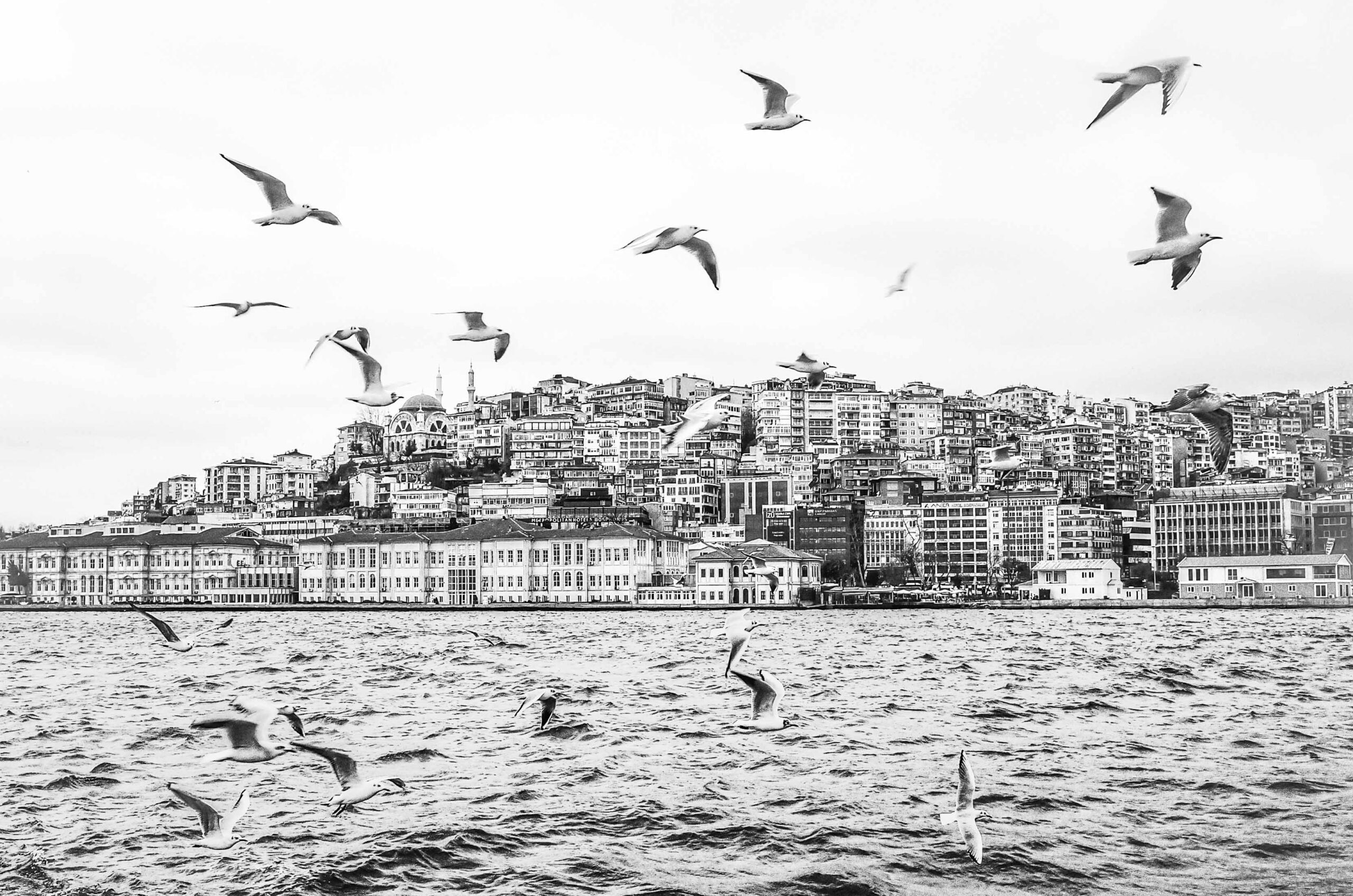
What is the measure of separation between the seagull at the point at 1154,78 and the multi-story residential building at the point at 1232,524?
87.3 m

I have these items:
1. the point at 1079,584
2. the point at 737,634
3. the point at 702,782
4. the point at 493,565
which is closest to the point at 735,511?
the point at 493,565

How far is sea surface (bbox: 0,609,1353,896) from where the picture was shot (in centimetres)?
1056

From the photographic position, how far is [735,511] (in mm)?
107500

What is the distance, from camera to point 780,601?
83250mm

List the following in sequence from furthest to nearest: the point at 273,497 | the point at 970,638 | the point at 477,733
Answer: the point at 273,497 → the point at 970,638 → the point at 477,733

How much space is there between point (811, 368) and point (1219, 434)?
4207 millimetres

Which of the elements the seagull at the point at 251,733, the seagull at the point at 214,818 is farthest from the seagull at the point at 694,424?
the seagull at the point at 214,818

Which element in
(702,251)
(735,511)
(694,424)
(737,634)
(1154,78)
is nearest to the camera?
(1154,78)

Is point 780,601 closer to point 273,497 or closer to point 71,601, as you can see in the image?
point 71,601

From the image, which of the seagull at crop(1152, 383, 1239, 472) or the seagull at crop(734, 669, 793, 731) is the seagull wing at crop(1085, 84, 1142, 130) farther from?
the seagull at crop(734, 669, 793, 731)

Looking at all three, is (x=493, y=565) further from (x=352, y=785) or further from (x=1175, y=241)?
(x=1175, y=241)

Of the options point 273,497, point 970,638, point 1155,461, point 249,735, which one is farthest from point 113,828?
point 273,497

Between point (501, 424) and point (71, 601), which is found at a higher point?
point (501, 424)

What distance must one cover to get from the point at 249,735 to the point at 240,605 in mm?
85641
